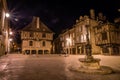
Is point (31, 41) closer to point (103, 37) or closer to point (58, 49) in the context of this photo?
point (58, 49)

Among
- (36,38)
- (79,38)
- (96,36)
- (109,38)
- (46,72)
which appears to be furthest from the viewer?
(36,38)

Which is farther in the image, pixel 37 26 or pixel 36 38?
pixel 37 26

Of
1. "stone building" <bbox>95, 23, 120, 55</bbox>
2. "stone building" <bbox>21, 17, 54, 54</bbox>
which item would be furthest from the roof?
"stone building" <bbox>95, 23, 120, 55</bbox>

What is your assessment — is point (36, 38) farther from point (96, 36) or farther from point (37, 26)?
point (96, 36)

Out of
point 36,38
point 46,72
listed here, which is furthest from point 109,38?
point 46,72

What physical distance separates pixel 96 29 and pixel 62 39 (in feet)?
68.2

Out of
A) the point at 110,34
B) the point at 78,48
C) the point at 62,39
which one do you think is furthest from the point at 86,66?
the point at 62,39

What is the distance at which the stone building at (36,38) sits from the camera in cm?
4700

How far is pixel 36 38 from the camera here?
160ft

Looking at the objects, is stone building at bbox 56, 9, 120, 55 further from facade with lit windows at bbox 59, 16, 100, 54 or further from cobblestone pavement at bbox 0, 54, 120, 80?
cobblestone pavement at bbox 0, 54, 120, 80

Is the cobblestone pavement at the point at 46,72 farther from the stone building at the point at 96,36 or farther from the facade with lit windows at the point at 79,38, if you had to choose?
the facade with lit windows at the point at 79,38

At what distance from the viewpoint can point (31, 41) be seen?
47719 mm

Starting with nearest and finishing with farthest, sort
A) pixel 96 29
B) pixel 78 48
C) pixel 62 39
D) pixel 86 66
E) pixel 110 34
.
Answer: pixel 86 66
pixel 110 34
pixel 96 29
pixel 78 48
pixel 62 39

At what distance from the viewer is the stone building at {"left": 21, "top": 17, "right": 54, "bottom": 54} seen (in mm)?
47000
